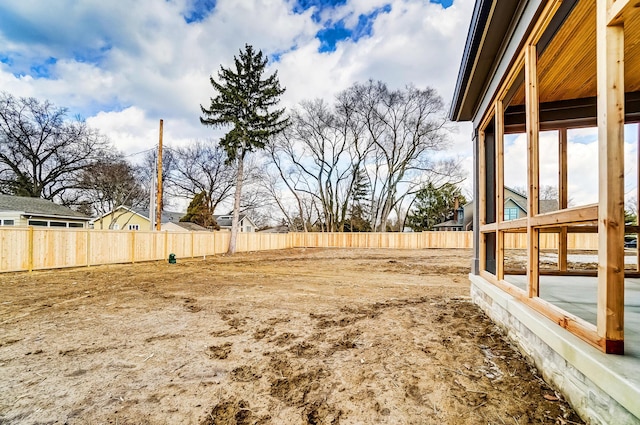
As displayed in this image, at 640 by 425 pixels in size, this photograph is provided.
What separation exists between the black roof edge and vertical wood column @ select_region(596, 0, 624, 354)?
1635mm

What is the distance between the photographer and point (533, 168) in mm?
2443

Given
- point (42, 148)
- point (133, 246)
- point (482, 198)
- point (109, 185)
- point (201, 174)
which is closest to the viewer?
point (482, 198)

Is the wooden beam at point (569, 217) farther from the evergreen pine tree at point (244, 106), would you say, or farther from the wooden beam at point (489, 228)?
the evergreen pine tree at point (244, 106)

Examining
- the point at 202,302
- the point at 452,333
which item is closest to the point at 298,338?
the point at 452,333

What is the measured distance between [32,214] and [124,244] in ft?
27.8

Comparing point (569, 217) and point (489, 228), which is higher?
point (569, 217)

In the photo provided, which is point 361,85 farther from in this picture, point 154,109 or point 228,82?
point 154,109

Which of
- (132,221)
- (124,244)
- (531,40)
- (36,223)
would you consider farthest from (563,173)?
(132,221)

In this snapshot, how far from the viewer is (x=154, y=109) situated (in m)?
16.8

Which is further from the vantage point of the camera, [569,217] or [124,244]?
[124,244]

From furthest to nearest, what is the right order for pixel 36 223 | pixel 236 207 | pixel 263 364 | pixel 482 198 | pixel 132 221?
pixel 132 221 < pixel 36 223 < pixel 236 207 < pixel 482 198 < pixel 263 364

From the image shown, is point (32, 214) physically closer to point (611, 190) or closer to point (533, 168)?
point (533, 168)

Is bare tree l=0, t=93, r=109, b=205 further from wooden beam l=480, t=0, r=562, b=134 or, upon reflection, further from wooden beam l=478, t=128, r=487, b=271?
wooden beam l=480, t=0, r=562, b=134

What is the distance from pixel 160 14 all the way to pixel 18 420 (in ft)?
34.7
